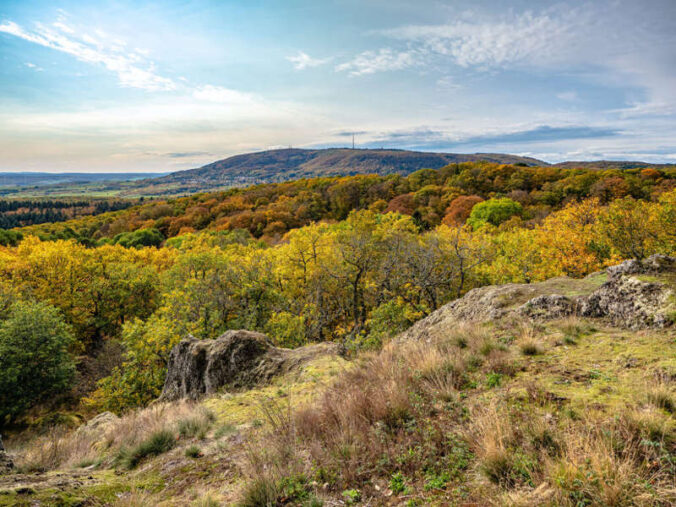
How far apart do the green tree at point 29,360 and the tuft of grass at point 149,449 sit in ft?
57.1

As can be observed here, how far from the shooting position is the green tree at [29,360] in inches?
703

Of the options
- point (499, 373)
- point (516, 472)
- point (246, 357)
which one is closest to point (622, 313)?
point (499, 373)

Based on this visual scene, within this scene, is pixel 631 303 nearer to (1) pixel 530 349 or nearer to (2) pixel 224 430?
(1) pixel 530 349

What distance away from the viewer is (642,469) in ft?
10.9

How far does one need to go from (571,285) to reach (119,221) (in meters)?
117

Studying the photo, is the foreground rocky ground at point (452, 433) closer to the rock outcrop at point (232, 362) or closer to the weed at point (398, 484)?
the weed at point (398, 484)

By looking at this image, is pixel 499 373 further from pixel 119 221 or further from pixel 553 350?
pixel 119 221

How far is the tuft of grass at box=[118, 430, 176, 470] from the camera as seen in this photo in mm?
Answer: 6254

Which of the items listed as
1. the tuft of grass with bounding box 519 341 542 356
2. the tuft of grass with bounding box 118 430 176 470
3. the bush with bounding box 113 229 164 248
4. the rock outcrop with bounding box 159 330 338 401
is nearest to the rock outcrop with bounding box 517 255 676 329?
the tuft of grass with bounding box 519 341 542 356

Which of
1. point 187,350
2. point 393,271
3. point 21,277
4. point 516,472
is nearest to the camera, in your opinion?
point 516,472

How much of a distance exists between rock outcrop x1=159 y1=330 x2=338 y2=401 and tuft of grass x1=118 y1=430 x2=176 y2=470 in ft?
13.4

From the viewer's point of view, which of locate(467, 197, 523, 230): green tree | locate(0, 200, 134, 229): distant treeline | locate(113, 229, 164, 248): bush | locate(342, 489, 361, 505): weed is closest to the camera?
locate(342, 489, 361, 505): weed

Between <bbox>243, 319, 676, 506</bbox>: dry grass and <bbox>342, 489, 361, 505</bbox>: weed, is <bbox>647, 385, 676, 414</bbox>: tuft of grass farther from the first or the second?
<bbox>342, 489, 361, 505</bbox>: weed

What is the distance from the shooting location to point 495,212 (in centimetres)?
5738
